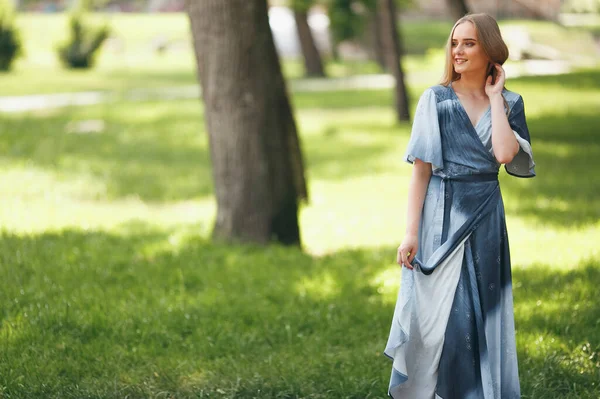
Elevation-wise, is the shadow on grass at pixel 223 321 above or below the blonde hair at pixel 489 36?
below

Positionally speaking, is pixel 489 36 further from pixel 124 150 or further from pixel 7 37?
pixel 7 37

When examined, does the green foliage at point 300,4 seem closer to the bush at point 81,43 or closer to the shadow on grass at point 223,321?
the bush at point 81,43

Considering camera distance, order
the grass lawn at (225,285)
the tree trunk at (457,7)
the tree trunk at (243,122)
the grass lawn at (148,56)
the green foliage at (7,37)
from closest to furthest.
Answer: the grass lawn at (225,285), the tree trunk at (243,122), the tree trunk at (457,7), the grass lawn at (148,56), the green foliage at (7,37)

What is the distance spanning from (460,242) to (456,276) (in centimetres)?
16

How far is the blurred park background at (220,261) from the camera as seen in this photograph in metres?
5.53

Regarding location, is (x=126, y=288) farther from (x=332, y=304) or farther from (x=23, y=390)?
(x=23, y=390)

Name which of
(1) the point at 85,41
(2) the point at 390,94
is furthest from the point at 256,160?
(1) the point at 85,41

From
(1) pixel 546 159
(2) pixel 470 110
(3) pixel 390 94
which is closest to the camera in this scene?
(2) pixel 470 110

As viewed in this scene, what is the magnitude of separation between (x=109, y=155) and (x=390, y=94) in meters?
14.1

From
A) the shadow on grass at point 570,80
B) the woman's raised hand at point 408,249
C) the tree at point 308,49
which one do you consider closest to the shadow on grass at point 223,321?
the woman's raised hand at point 408,249

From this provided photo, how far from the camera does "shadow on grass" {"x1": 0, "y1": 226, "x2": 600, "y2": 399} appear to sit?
210 inches

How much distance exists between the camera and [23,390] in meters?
5.11

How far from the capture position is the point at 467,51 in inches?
170

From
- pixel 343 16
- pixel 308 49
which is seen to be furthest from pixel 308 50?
pixel 343 16
